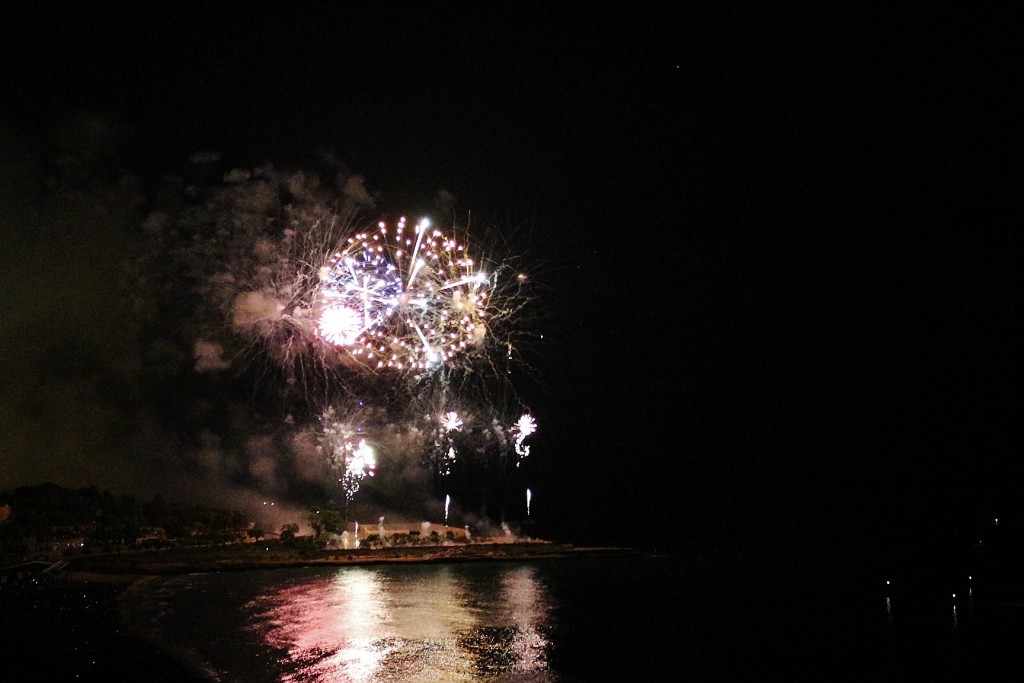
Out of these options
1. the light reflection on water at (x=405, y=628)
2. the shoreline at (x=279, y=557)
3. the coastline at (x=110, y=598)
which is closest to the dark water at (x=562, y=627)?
the light reflection on water at (x=405, y=628)

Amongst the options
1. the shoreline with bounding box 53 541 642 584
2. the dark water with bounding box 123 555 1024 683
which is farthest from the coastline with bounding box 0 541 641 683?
the dark water with bounding box 123 555 1024 683

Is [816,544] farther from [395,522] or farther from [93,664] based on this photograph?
[93,664]

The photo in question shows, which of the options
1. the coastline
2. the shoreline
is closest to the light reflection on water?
the coastline

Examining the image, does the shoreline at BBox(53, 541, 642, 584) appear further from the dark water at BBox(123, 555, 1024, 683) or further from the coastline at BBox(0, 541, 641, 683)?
the dark water at BBox(123, 555, 1024, 683)

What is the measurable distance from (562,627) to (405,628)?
113 inches

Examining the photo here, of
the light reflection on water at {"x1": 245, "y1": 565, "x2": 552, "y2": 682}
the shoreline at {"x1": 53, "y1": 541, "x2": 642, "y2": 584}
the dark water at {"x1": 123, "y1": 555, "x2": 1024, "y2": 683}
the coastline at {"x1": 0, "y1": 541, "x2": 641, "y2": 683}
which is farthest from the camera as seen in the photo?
the shoreline at {"x1": 53, "y1": 541, "x2": 642, "y2": 584}

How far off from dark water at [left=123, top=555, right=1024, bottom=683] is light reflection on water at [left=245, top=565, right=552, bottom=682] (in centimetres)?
4

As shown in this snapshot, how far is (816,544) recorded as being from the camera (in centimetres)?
4350

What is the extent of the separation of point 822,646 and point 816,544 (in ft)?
109

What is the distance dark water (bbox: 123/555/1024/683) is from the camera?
34.7 ft

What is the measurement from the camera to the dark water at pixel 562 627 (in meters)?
10.6

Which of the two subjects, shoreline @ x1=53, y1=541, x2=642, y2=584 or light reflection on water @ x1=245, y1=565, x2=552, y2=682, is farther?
shoreline @ x1=53, y1=541, x2=642, y2=584

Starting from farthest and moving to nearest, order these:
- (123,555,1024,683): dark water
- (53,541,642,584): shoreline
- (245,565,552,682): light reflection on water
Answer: (53,541,642,584): shoreline
(123,555,1024,683): dark water
(245,565,552,682): light reflection on water

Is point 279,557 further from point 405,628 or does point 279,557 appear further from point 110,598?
point 405,628
